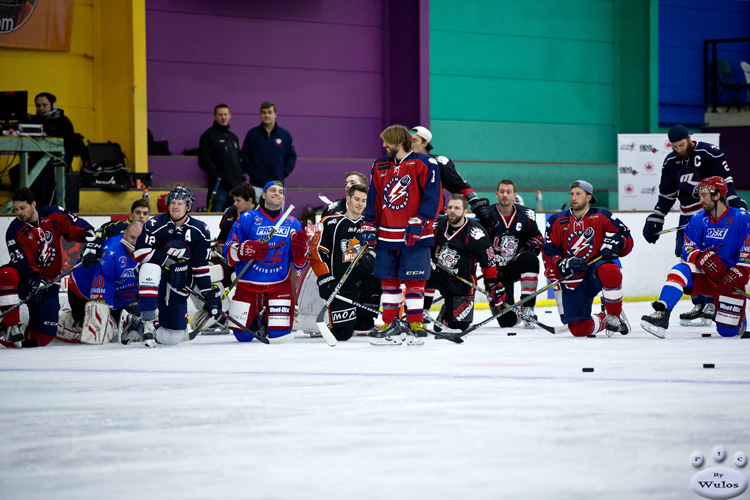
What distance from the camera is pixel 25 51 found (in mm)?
10250

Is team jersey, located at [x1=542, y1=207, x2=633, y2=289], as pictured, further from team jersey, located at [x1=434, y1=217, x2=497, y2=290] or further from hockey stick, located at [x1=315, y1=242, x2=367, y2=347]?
hockey stick, located at [x1=315, y1=242, x2=367, y2=347]

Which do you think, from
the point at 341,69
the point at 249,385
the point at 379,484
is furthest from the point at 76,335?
the point at 341,69

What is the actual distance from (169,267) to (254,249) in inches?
20.3

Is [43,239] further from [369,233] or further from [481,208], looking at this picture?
[481,208]

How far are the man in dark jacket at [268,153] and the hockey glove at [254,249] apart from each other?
3019mm

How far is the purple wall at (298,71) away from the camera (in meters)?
11.1

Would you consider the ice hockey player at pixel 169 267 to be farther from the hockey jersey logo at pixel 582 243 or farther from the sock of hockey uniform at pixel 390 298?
the hockey jersey logo at pixel 582 243

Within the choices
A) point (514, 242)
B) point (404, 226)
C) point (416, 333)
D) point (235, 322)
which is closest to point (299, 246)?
point (235, 322)

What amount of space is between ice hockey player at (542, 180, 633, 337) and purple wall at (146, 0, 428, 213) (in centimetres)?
535

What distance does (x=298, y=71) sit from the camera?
11891mm

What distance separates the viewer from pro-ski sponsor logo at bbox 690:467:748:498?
210cm

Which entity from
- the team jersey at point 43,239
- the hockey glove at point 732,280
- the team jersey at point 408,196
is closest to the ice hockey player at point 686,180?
the hockey glove at point 732,280

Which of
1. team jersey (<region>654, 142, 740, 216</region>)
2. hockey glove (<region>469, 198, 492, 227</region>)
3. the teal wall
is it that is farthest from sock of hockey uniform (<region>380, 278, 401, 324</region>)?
the teal wall

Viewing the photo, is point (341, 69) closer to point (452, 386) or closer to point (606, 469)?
point (452, 386)
